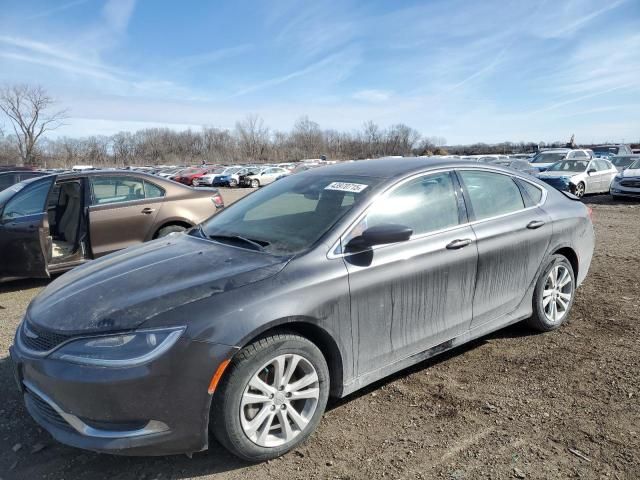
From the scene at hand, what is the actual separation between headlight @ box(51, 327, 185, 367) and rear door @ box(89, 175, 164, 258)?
172 inches

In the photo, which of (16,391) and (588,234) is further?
(588,234)

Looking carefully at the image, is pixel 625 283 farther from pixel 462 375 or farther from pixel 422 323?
pixel 422 323

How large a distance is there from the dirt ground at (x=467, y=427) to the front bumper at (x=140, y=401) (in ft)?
1.15

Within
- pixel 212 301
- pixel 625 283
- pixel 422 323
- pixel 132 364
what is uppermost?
pixel 212 301

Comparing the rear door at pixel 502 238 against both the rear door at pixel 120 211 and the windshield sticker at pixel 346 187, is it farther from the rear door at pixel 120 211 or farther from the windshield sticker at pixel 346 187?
the rear door at pixel 120 211

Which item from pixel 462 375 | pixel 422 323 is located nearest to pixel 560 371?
pixel 462 375

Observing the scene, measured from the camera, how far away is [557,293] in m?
4.31

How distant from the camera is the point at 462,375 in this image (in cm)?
359

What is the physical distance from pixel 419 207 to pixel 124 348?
7.00ft

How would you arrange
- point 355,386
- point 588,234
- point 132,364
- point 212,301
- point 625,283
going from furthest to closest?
point 625,283 < point 588,234 < point 355,386 < point 212,301 < point 132,364

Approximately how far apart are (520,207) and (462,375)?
1520 mm

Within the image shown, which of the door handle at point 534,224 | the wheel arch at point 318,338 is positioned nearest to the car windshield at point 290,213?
the wheel arch at point 318,338

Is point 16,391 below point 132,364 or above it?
below

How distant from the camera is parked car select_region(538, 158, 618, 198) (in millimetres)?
16594
